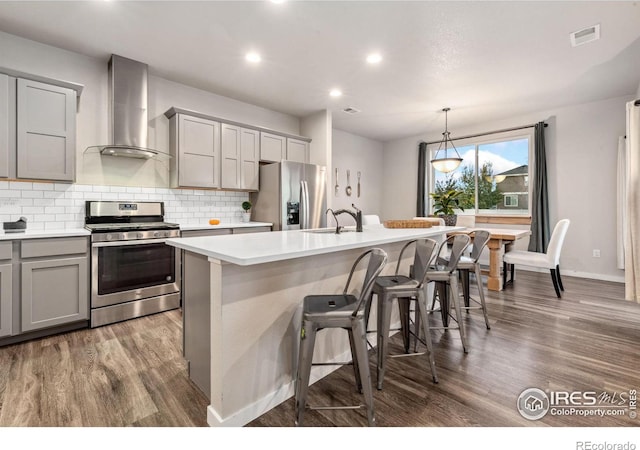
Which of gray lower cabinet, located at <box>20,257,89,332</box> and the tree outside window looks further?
the tree outside window

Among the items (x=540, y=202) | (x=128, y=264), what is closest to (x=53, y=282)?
(x=128, y=264)

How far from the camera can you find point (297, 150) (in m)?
4.97

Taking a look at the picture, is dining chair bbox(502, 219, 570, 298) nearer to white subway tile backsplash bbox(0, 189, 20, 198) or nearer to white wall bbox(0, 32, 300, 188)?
white wall bbox(0, 32, 300, 188)

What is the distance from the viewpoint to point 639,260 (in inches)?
107

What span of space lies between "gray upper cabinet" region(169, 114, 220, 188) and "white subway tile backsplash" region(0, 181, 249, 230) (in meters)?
0.28

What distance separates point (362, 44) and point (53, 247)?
134 inches

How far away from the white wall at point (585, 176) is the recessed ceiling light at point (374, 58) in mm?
3513

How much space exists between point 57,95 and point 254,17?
1.97 m

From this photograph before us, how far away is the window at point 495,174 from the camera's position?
5.47 metres

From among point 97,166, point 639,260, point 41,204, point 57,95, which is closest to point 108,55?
point 57,95

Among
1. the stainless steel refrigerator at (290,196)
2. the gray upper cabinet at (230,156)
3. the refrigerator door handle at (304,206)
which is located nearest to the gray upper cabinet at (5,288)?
the gray upper cabinet at (230,156)

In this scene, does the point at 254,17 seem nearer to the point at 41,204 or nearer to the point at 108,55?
the point at 108,55

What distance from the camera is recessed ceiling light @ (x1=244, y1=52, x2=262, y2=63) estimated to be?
3.23m

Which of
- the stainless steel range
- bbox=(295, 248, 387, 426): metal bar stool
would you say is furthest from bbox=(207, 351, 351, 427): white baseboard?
the stainless steel range
